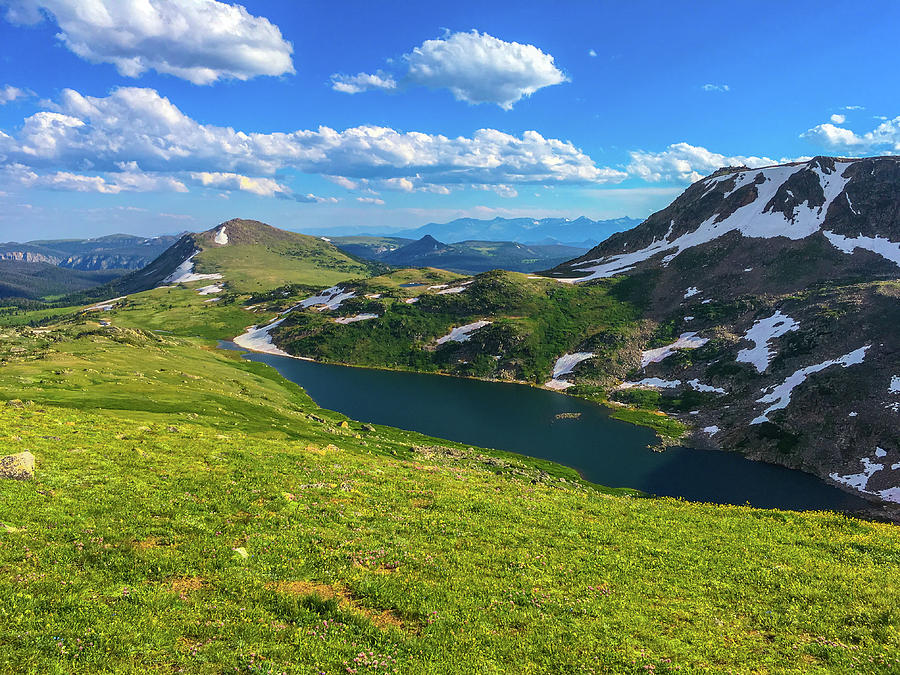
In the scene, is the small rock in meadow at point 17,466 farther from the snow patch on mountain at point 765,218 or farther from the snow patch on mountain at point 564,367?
the snow patch on mountain at point 765,218

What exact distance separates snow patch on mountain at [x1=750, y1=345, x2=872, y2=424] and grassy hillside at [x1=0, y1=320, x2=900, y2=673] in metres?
71.9

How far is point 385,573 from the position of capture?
64.0ft

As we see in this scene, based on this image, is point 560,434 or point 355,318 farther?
point 355,318

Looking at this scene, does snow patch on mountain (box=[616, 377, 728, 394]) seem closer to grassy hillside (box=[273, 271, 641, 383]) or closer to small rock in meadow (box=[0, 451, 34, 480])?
grassy hillside (box=[273, 271, 641, 383])

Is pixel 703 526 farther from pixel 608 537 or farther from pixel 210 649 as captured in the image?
pixel 210 649

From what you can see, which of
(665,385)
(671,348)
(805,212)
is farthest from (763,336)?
(805,212)

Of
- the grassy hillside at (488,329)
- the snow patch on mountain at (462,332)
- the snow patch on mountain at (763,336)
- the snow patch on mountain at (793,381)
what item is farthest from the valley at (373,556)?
the snow patch on mountain at (462,332)

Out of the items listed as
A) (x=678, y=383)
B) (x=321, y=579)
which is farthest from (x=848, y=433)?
(x=321, y=579)

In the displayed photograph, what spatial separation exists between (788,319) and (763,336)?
8.61 meters

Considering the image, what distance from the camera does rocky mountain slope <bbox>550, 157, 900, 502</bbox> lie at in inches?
3159

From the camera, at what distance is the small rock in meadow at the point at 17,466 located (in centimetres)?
2297

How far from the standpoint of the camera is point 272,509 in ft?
81.0

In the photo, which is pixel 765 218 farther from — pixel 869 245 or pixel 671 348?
pixel 671 348

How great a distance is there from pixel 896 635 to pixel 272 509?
98.2 feet
